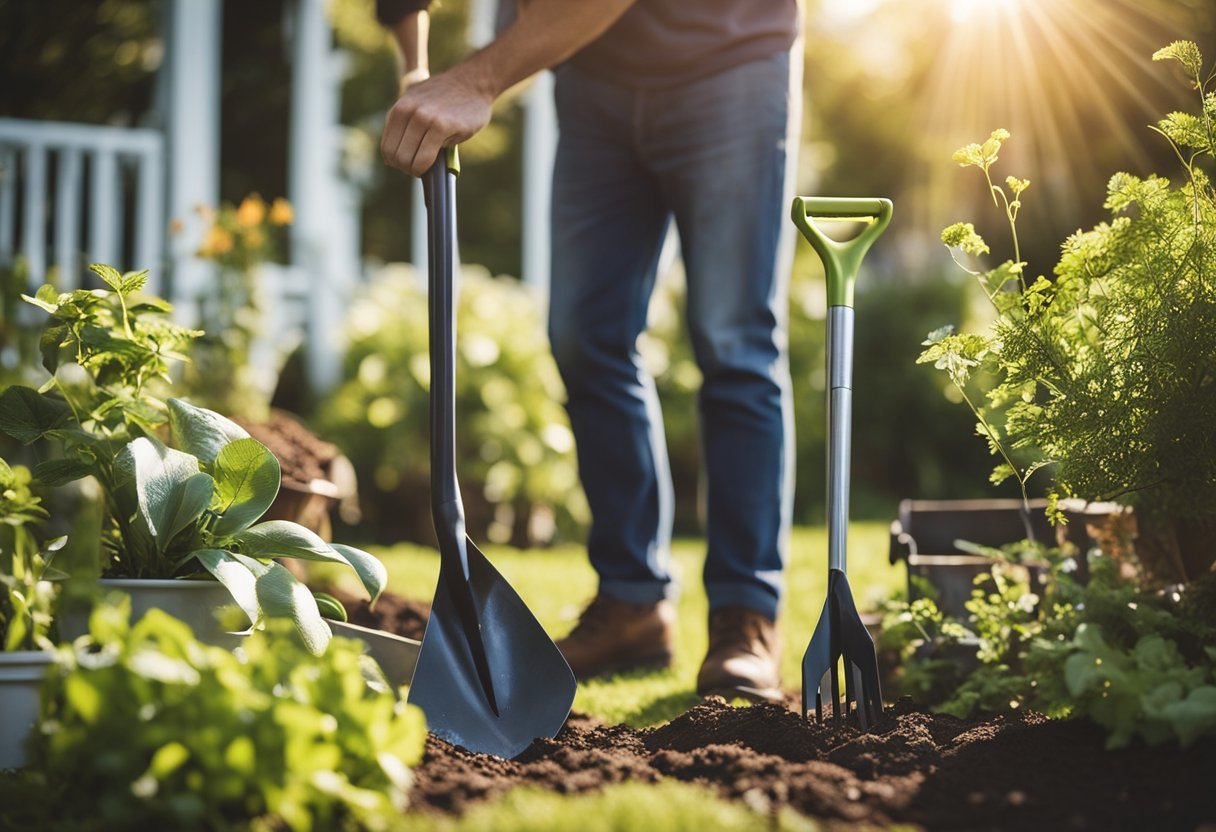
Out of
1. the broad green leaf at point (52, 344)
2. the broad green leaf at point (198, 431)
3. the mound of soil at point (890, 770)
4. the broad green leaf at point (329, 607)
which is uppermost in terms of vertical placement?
the broad green leaf at point (52, 344)

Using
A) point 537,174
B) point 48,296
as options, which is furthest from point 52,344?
point 537,174

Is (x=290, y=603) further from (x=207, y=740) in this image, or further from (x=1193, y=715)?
(x=1193, y=715)

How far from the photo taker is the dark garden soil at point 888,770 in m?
1.16

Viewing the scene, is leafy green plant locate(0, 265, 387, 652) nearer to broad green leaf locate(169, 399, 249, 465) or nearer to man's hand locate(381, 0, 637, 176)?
broad green leaf locate(169, 399, 249, 465)

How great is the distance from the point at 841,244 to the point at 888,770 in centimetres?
78

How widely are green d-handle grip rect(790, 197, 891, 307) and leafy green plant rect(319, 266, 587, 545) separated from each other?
3022mm

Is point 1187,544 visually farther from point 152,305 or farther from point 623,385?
point 152,305

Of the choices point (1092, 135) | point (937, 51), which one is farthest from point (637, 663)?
point (937, 51)

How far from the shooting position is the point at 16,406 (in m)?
1.58

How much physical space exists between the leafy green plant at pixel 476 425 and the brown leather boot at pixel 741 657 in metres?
2.52

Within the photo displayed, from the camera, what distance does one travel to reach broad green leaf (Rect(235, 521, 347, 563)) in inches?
60.6

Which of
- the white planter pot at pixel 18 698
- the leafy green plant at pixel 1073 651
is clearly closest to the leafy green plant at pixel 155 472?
the white planter pot at pixel 18 698

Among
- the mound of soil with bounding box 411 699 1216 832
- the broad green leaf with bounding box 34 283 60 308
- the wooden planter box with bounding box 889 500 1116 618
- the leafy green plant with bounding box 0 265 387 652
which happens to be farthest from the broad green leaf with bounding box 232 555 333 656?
the wooden planter box with bounding box 889 500 1116 618

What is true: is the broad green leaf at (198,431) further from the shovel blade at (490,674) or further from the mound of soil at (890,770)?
the mound of soil at (890,770)
